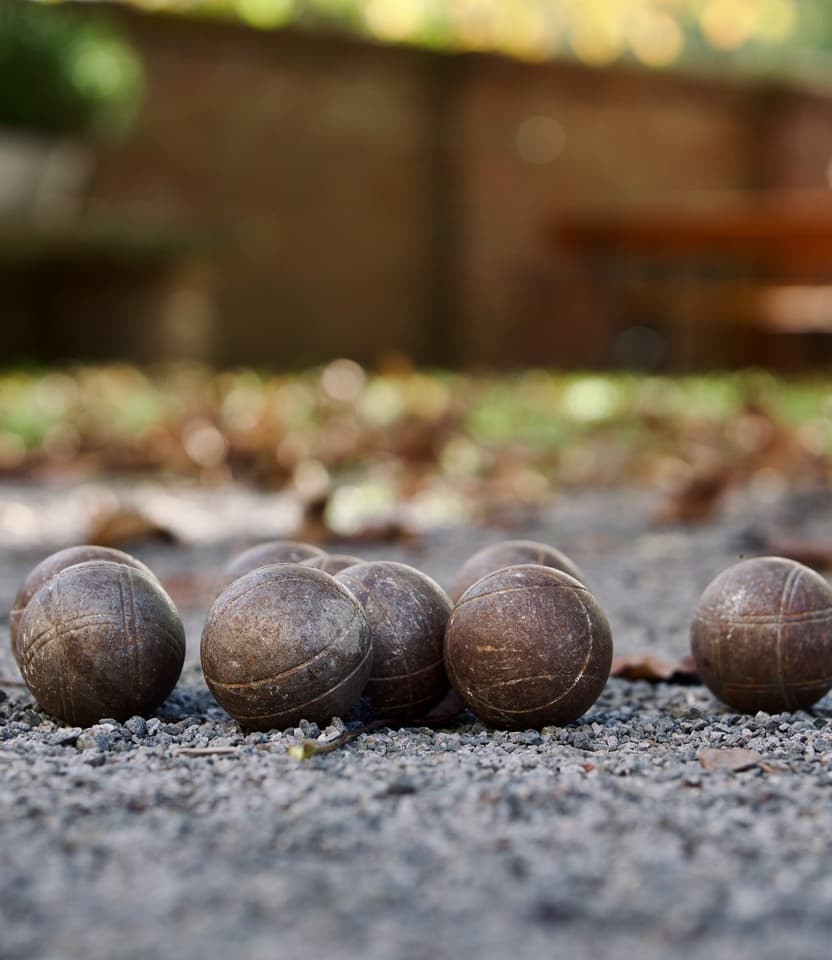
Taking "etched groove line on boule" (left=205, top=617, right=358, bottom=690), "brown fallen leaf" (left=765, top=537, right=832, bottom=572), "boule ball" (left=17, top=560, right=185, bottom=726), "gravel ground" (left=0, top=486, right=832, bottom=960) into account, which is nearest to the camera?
"gravel ground" (left=0, top=486, right=832, bottom=960)

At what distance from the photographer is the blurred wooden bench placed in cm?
1369

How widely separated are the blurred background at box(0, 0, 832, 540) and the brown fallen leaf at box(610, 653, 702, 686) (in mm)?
3210

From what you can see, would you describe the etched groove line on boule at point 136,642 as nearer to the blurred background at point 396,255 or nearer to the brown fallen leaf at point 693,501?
the brown fallen leaf at point 693,501

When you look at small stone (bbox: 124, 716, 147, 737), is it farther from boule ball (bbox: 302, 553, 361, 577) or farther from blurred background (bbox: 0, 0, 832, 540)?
blurred background (bbox: 0, 0, 832, 540)

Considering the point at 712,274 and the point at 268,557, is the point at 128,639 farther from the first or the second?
the point at 712,274

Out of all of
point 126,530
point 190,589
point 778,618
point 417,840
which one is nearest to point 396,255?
point 126,530

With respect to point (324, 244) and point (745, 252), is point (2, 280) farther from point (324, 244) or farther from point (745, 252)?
point (745, 252)

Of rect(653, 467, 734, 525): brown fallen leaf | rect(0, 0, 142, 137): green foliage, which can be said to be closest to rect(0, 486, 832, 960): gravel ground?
rect(653, 467, 734, 525): brown fallen leaf

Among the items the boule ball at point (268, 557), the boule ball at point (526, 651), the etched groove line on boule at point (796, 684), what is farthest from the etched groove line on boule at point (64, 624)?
the etched groove line on boule at point (796, 684)

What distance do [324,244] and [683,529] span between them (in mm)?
9524

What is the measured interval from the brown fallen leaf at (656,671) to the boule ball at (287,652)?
0.81m

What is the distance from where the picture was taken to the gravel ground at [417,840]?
5.26 ft

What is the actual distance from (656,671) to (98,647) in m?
1.20

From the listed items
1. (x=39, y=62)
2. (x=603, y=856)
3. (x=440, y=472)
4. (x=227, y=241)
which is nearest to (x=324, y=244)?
(x=227, y=241)
